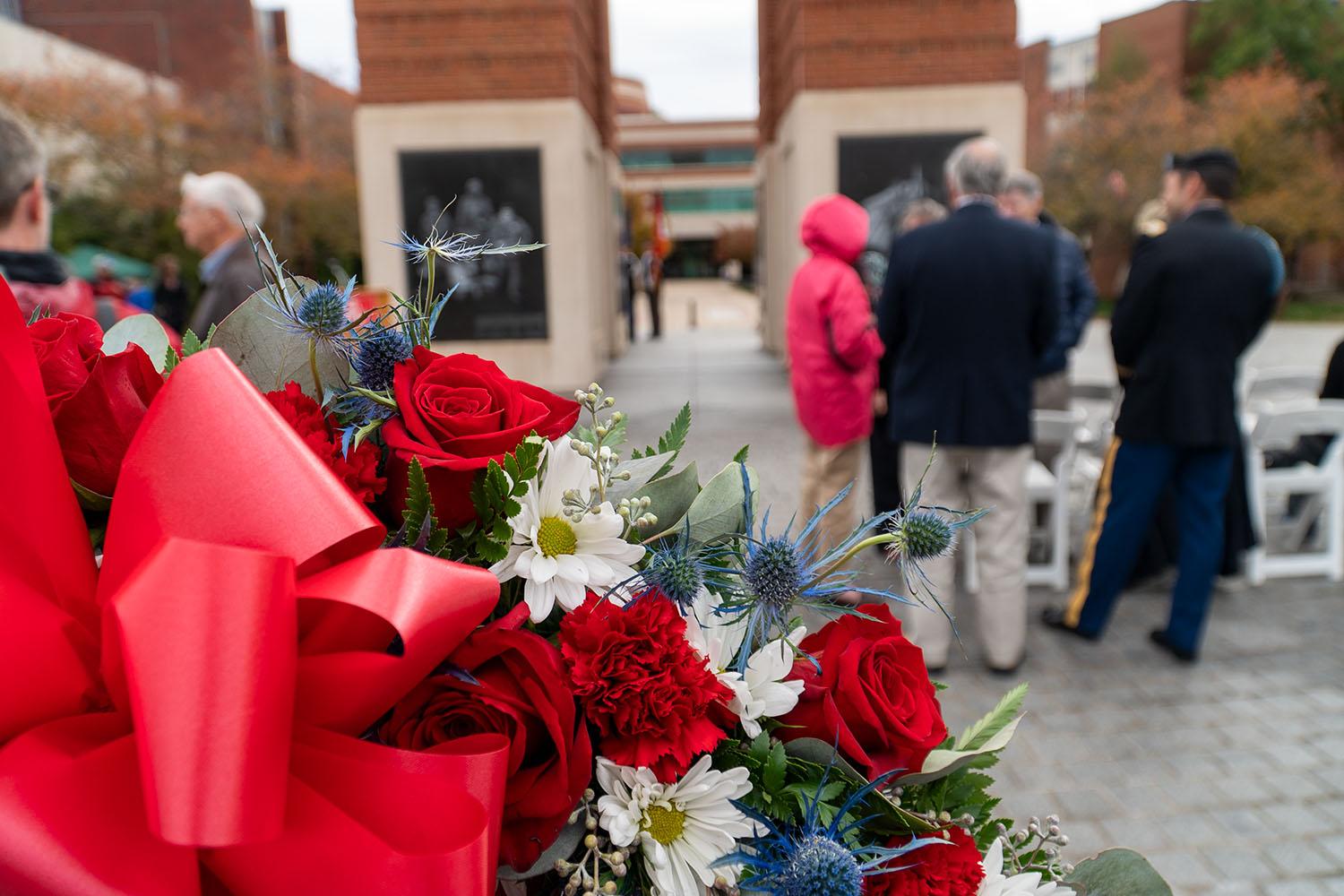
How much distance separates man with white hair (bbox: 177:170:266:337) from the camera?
3.89 metres

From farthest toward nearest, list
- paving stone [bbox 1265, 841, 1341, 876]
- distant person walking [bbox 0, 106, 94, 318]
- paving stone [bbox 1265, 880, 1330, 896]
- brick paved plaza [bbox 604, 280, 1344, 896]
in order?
brick paved plaza [bbox 604, 280, 1344, 896] < paving stone [bbox 1265, 841, 1341, 876] < paving stone [bbox 1265, 880, 1330, 896] < distant person walking [bbox 0, 106, 94, 318]

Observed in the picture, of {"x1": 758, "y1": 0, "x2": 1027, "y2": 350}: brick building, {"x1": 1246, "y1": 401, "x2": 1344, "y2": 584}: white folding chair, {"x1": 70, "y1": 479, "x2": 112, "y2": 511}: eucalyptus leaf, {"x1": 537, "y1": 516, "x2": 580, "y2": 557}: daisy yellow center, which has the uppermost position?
{"x1": 758, "y1": 0, "x2": 1027, "y2": 350}: brick building

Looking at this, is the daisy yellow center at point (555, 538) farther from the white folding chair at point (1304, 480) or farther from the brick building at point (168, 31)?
the brick building at point (168, 31)

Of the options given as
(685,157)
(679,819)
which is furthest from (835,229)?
(685,157)

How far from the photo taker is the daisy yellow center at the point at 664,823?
0.93m

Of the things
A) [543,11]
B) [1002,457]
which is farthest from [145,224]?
[1002,457]

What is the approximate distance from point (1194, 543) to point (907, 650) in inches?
176

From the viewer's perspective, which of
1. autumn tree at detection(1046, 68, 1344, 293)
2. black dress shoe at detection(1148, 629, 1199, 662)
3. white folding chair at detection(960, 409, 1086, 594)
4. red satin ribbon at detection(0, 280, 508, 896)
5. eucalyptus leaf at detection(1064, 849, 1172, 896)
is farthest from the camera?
autumn tree at detection(1046, 68, 1344, 293)

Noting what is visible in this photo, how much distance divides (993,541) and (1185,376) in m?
1.11

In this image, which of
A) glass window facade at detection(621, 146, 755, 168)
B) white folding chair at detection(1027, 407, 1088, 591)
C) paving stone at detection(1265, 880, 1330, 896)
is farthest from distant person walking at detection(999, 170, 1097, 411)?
glass window facade at detection(621, 146, 755, 168)

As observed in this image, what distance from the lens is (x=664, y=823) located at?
93 cm

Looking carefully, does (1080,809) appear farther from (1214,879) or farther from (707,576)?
(707,576)

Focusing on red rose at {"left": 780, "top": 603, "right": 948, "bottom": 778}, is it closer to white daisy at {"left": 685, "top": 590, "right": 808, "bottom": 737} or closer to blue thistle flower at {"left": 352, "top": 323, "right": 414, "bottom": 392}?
white daisy at {"left": 685, "top": 590, "right": 808, "bottom": 737}

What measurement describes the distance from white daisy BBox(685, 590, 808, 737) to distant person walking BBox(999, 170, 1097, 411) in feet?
17.5
